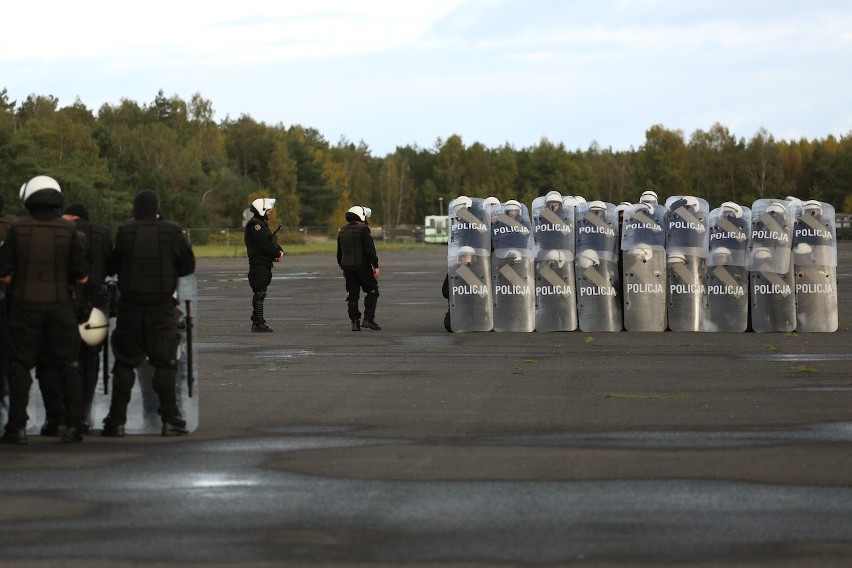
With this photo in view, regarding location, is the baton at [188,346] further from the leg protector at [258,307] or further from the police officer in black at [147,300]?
the leg protector at [258,307]

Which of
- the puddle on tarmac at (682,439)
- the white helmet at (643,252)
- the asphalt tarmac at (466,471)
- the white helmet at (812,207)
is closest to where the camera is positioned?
the asphalt tarmac at (466,471)

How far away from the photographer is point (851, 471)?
948 centimetres

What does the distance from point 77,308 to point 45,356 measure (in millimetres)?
429

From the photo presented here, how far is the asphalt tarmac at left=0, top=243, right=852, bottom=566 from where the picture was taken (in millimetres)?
7293

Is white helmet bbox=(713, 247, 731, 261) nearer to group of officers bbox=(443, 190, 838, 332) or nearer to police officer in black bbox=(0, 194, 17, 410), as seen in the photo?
group of officers bbox=(443, 190, 838, 332)

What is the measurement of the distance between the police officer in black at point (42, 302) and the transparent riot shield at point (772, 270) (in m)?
13.3

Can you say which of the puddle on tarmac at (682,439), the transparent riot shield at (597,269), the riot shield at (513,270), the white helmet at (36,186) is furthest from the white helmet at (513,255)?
the white helmet at (36,186)

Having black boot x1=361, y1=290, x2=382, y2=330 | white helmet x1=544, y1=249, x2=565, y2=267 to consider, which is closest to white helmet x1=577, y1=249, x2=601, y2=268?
white helmet x1=544, y1=249, x2=565, y2=267

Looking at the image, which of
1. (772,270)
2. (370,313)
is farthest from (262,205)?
(772,270)

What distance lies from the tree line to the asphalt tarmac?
6495 cm

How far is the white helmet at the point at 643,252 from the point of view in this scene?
22.1 metres

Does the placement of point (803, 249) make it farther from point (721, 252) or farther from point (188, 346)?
point (188, 346)

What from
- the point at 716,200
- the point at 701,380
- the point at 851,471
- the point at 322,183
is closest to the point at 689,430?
the point at 851,471

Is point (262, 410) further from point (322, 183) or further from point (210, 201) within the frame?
point (322, 183)
